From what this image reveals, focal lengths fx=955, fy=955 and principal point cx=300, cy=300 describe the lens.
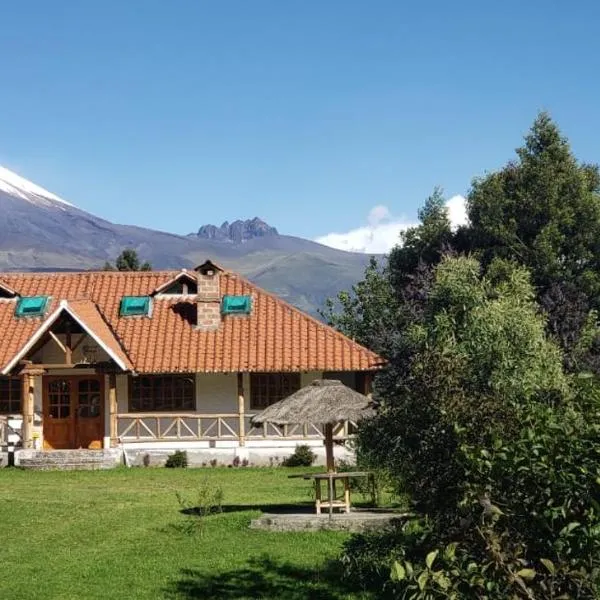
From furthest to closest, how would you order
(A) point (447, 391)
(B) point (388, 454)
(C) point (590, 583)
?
(B) point (388, 454), (A) point (447, 391), (C) point (590, 583)

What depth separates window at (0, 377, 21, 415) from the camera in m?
28.3

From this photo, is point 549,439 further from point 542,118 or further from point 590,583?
point 542,118

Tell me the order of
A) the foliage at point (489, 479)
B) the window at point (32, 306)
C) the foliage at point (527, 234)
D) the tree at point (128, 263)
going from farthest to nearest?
1. the tree at point (128, 263)
2. the foliage at point (527, 234)
3. the window at point (32, 306)
4. the foliage at point (489, 479)

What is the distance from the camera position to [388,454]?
7.62 m

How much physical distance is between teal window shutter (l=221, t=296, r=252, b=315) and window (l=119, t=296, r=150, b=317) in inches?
93.7

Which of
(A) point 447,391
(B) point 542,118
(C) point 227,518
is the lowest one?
(C) point 227,518

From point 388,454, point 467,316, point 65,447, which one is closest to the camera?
point 388,454

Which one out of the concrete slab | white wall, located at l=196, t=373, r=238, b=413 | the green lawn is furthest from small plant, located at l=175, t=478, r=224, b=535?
white wall, located at l=196, t=373, r=238, b=413

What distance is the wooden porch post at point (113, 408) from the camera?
88.2 feet

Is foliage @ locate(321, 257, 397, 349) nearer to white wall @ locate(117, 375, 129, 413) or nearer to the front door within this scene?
white wall @ locate(117, 375, 129, 413)

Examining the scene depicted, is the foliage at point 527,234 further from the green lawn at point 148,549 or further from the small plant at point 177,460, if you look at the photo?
the green lawn at point 148,549

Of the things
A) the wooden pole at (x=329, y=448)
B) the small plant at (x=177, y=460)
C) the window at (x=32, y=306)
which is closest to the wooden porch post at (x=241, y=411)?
the small plant at (x=177, y=460)

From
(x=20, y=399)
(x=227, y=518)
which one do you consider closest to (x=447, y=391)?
(x=227, y=518)

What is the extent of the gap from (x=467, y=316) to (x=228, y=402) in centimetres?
943
